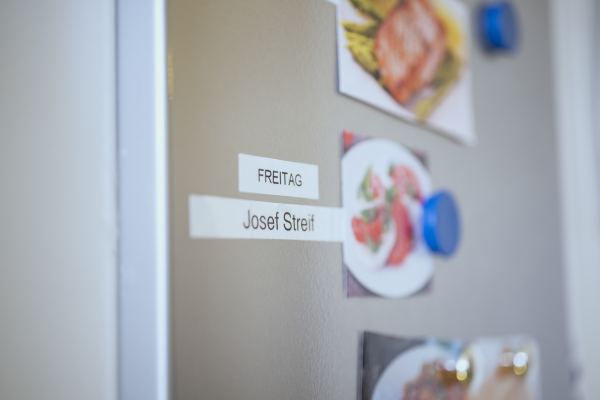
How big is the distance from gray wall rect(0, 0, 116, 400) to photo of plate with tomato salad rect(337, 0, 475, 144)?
10.2 inches

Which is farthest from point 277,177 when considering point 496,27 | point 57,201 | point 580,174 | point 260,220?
point 580,174

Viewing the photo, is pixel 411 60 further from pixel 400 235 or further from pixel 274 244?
pixel 274 244

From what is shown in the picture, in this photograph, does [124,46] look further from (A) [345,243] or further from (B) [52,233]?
(A) [345,243]

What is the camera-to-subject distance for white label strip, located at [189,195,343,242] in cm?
47

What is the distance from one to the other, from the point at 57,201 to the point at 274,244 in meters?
0.17

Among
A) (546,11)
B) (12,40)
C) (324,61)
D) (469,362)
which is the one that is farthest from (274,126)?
(546,11)

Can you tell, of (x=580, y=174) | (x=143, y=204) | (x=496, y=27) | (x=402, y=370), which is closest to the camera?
(x=143, y=204)

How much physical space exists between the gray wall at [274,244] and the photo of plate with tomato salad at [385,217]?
2cm

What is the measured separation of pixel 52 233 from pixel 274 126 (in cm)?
20

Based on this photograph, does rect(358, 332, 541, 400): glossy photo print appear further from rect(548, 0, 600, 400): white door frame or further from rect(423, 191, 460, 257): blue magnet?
rect(548, 0, 600, 400): white door frame

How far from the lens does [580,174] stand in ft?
3.96

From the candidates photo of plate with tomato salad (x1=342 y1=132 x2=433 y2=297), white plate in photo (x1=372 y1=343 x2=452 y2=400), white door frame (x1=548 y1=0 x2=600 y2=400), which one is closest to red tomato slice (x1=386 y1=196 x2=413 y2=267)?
photo of plate with tomato salad (x1=342 y1=132 x2=433 y2=297)

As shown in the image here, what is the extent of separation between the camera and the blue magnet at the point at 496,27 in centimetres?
94

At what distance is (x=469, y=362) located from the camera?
2.64ft
